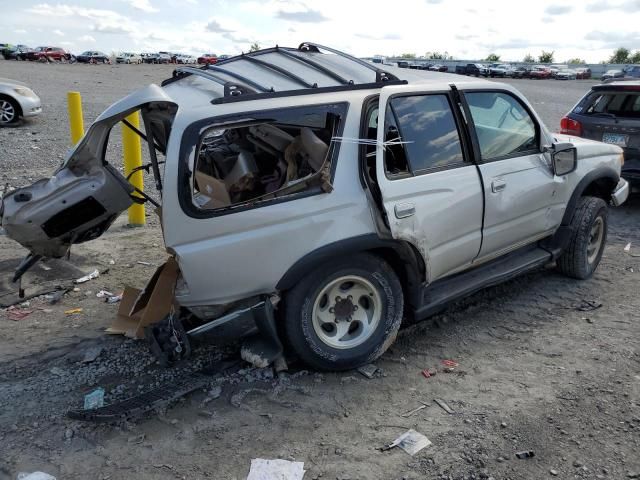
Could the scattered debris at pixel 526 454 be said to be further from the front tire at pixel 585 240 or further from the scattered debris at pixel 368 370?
the front tire at pixel 585 240

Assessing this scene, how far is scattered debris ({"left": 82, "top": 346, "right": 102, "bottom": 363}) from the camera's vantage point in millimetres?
3845

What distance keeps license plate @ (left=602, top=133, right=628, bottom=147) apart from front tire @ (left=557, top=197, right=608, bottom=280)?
102 inches

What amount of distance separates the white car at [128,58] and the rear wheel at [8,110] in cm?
5039

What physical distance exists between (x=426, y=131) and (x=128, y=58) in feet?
201

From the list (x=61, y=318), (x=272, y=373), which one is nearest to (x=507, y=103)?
(x=272, y=373)

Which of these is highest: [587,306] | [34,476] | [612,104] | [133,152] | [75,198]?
[612,104]

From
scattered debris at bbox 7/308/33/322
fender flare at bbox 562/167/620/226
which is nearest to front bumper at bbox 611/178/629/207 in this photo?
fender flare at bbox 562/167/620/226

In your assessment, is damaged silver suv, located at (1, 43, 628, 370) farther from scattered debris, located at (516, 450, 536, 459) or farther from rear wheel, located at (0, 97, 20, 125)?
rear wheel, located at (0, 97, 20, 125)

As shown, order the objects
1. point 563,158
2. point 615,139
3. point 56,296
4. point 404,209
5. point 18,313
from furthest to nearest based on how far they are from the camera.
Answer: point 615,139 → point 56,296 → point 563,158 → point 18,313 → point 404,209

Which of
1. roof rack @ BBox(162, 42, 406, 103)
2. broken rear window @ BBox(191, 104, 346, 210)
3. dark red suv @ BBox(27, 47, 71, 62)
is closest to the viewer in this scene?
broken rear window @ BBox(191, 104, 346, 210)

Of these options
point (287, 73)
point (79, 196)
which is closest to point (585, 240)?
point (287, 73)

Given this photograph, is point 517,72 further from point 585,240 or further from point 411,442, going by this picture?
point 411,442

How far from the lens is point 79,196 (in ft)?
11.4

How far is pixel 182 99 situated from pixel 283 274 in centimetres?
119
